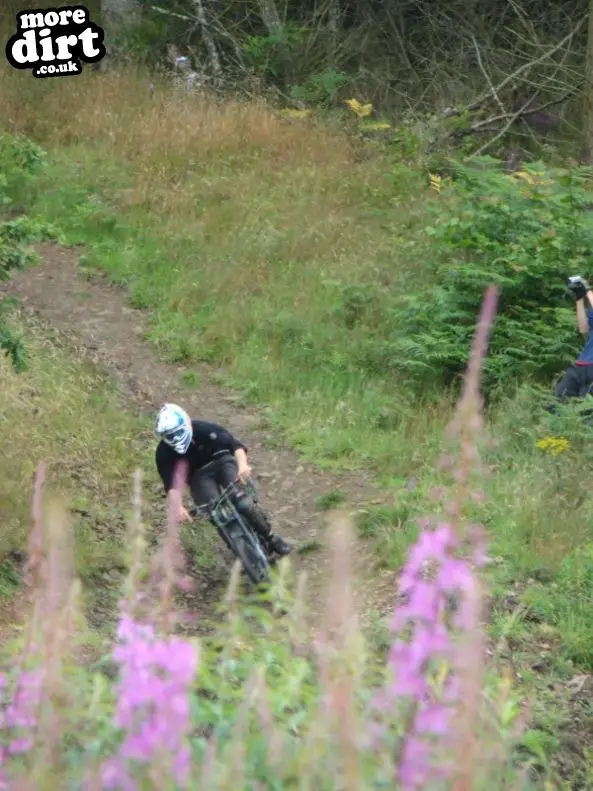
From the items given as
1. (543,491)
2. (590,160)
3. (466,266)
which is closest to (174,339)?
(466,266)

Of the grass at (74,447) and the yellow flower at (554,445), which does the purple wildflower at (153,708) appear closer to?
the grass at (74,447)

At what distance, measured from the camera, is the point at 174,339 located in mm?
11719

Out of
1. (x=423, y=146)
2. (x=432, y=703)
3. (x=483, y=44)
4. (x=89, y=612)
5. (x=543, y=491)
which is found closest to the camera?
(x=432, y=703)

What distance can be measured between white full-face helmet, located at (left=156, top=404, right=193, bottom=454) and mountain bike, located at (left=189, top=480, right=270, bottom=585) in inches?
16.7

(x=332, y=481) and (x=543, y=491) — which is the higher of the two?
(x=543, y=491)

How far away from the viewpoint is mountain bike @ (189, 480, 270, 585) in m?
7.13

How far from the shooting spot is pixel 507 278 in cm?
1049

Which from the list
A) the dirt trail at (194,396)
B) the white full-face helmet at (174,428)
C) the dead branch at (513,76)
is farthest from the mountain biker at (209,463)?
the dead branch at (513,76)

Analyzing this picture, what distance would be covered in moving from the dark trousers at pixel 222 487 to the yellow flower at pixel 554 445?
7.26ft

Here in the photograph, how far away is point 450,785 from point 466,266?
31.0ft

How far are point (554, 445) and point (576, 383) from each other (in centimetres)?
107

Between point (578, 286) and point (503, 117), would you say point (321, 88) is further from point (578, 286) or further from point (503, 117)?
point (578, 286)

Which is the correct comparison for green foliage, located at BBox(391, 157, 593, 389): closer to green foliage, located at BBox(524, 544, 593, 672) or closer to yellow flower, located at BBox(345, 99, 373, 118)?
green foliage, located at BBox(524, 544, 593, 672)

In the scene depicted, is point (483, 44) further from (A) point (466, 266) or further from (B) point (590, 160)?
(A) point (466, 266)
